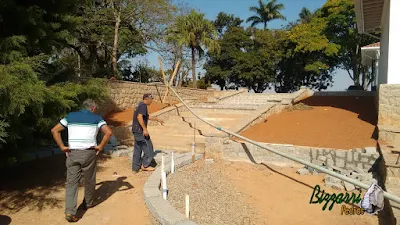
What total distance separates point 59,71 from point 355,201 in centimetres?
607

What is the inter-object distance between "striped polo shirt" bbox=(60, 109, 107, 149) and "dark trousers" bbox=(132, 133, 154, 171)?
6.42ft

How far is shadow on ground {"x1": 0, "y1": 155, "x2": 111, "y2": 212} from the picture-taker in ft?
15.2

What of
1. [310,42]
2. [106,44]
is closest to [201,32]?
[106,44]

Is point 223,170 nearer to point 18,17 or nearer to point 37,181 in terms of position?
point 37,181

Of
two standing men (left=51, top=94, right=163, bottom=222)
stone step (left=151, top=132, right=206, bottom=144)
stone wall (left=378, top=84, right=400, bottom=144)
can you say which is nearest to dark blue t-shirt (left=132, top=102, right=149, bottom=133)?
two standing men (left=51, top=94, right=163, bottom=222)

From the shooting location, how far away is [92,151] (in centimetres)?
415

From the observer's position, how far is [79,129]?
4043mm

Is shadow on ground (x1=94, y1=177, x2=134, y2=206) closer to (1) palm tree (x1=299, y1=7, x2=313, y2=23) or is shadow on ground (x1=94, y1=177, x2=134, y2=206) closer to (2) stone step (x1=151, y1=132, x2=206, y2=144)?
(2) stone step (x1=151, y1=132, x2=206, y2=144)

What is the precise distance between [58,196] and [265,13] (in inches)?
1337

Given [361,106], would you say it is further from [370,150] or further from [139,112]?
[139,112]

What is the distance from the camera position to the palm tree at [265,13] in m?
34.7

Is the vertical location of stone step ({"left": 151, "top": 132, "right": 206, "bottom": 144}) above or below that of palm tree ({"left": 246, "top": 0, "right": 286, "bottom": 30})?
below

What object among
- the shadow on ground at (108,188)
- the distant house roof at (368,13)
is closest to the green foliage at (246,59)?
the distant house roof at (368,13)

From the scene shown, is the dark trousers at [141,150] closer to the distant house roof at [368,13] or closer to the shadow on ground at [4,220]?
the shadow on ground at [4,220]
